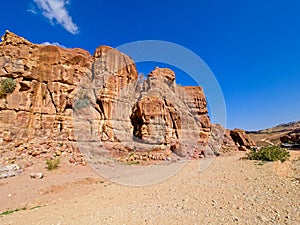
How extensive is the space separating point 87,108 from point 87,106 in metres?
0.20

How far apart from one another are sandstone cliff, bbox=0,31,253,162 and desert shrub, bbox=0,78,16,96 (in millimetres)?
230

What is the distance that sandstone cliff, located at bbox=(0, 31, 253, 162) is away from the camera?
14656mm

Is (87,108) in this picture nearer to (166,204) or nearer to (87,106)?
(87,106)

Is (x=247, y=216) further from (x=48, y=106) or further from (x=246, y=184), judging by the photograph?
(x=48, y=106)

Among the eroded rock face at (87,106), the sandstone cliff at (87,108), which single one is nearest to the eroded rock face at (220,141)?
the sandstone cliff at (87,108)

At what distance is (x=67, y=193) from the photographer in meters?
7.83

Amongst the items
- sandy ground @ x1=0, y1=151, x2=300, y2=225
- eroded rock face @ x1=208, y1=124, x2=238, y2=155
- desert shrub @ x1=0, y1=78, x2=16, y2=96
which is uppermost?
desert shrub @ x1=0, y1=78, x2=16, y2=96

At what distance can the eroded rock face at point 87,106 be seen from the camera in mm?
14742

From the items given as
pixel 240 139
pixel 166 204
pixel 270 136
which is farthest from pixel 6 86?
pixel 270 136

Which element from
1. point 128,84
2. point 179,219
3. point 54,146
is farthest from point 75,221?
point 128,84

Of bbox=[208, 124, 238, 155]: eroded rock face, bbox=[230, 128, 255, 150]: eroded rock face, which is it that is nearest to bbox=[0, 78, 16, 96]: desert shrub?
bbox=[208, 124, 238, 155]: eroded rock face

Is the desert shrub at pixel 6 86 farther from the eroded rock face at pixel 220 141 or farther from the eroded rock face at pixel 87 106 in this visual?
the eroded rock face at pixel 220 141

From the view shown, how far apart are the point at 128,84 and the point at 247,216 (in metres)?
19.4

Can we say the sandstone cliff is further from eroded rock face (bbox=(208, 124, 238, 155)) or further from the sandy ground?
the sandy ground
